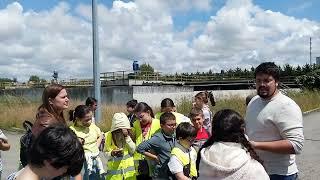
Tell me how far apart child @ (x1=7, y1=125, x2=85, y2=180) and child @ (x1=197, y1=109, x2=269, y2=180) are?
4.01 ft

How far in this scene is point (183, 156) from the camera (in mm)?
5711

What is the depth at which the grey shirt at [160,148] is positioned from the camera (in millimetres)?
6176

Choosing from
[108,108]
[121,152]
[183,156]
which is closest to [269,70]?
[183,156]

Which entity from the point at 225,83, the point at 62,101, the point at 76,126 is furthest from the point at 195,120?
the point at 225,83

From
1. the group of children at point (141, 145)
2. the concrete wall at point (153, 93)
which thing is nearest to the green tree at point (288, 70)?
the concrete wall at point (153, 93)

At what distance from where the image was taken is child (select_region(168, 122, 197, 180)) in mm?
5652

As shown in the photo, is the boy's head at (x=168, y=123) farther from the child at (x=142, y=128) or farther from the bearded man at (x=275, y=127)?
the bearded man at (x=275, y=127)

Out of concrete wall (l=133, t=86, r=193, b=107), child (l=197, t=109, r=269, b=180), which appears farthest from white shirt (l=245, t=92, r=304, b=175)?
concrete wall (l=133, t=86, r=193, b=107)

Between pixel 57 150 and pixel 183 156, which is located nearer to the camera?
pixel 57 150

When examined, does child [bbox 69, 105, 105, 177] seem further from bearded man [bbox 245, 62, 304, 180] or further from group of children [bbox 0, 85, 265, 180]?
bearded man [bbox 245, 62, 304, 180]

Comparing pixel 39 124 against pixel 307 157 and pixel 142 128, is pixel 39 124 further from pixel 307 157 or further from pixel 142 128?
pixel 307 157

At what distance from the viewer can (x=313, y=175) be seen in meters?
10.3

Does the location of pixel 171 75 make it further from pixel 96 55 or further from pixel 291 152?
pixel 291 152

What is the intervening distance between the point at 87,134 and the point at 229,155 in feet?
13.7
